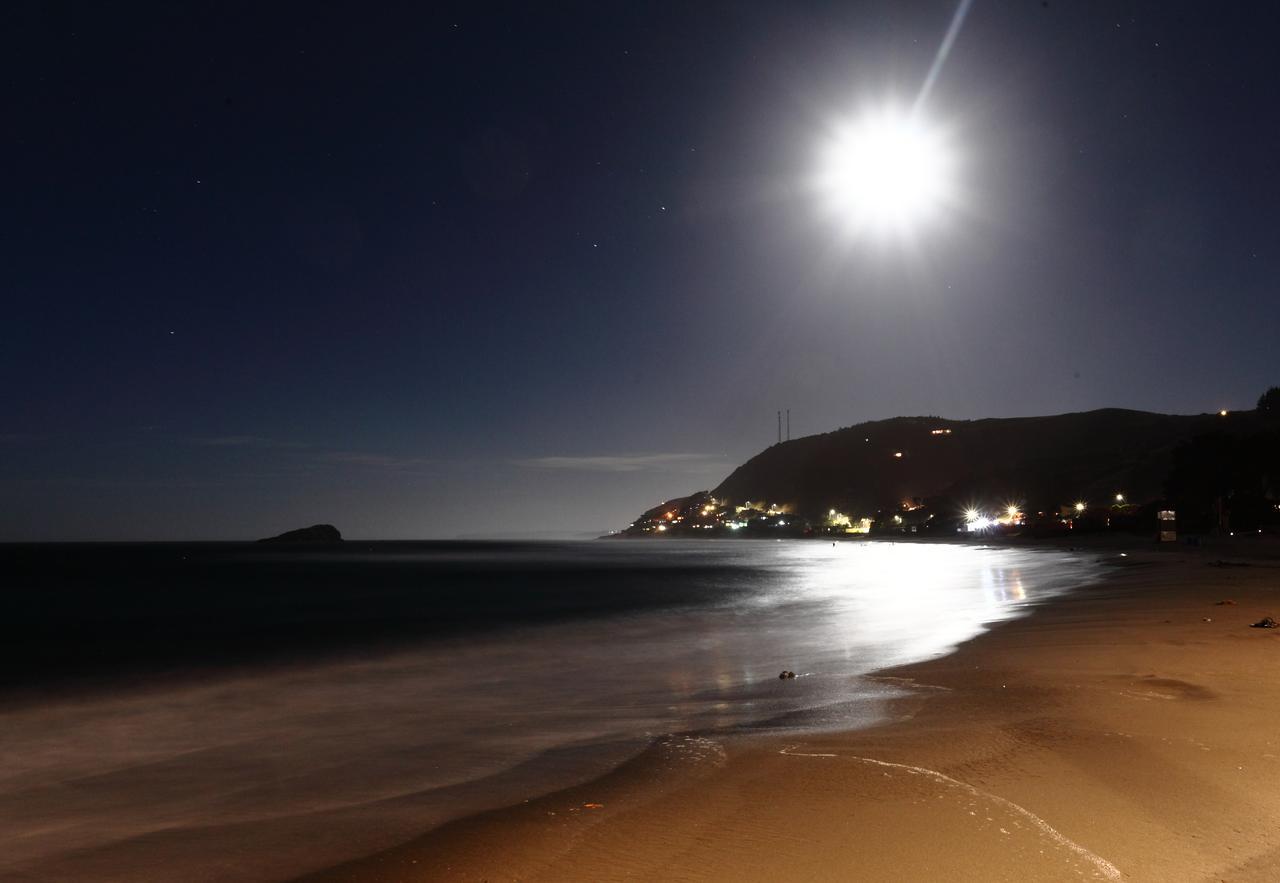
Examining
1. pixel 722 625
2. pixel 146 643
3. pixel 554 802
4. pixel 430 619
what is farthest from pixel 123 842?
pixel 430 619

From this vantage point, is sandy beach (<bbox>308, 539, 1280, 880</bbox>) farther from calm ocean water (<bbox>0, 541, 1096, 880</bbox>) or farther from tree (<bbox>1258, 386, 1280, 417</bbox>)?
tree (<bbox>1258, 386, 1280, 417</bbox>)

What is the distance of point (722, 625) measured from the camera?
2612 centimetres

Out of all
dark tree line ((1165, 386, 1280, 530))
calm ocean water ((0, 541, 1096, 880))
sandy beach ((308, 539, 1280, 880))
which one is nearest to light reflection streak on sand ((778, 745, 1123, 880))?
sandy beach ((308, 539, 1280, 880))

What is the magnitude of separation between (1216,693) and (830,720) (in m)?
3.92

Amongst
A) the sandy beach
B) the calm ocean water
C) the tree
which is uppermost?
the tree

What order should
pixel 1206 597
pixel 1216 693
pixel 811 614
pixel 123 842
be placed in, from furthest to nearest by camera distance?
pixel 811 614 < pixel 1206 597 < pixel 1216 693 < pixel 123 842

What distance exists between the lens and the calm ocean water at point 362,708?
6801 mm

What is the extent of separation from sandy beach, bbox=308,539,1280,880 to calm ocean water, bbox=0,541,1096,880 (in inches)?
35.8

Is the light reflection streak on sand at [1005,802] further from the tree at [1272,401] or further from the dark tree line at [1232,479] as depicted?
the tree at [1272,401]

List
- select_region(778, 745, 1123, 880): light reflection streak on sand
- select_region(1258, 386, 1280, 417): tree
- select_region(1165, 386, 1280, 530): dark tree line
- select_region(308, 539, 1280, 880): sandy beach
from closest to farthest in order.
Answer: select_region(778, 745, 1123, 880): light reflection streak on sand, select_region(308, 539, 1280, 880): sandy beach, select_region(1165, 386, 1280, 530): dark tree line, select_region(1258, 386, 1280, 417): tree

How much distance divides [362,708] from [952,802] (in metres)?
9.87

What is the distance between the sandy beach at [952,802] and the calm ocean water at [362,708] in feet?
2.99

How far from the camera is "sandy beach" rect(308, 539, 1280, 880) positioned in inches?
189

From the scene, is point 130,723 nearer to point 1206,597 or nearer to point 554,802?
point 554,802
